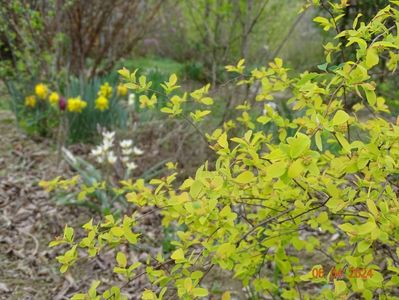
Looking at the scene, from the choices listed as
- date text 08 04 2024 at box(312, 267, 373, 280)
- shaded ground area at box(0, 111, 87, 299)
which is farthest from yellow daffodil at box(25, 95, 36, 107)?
date text 08 04 2024 at box(312, 267, 373, 280)

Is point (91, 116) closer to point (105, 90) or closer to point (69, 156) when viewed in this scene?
point (105, 90)

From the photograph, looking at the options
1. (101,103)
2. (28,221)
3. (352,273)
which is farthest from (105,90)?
(352,273)

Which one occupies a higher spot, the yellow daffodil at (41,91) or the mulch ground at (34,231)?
the yellow daffodil at (41,91)

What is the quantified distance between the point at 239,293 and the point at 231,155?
4.75 feet

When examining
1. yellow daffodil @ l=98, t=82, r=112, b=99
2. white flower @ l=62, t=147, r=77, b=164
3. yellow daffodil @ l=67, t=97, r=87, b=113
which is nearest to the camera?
white flower @ l=62, t=147, r=77, b=164

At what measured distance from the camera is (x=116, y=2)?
5.99 metres

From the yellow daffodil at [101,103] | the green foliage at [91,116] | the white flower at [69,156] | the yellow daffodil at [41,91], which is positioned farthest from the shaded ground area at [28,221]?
the yellow daffodil at [101,103]

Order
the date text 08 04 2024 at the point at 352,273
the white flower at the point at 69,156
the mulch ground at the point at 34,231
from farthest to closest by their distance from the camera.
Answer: the white flower at the point at 69,156 < the mulch ground at the point at 34,231 < the date text 08 04 2024 at the point at 352,273

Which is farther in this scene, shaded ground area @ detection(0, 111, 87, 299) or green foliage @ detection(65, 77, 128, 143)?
green foliage @ detection(65, 77, 128, 143)

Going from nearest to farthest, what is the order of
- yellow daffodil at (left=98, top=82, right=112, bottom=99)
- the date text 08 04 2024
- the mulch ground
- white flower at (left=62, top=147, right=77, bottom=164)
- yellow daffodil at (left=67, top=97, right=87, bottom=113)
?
1. the date text 08 04 2024
2. the mulch ground
3. white flower at (left=62, top=147, right=77, bottom=164)
4. yellow daffodil at (left=67, top=97, right=87, bottom=113)
5. yellow daffodil at (left=98, top=82, right=112, bottom=99)

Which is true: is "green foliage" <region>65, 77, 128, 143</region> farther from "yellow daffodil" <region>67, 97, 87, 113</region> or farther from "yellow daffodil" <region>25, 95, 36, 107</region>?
"yellow daffodil" <region>25, 95, 36, 107</region>

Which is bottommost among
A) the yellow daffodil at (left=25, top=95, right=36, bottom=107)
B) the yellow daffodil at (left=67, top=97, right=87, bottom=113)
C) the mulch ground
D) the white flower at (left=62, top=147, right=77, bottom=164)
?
the mulch ground

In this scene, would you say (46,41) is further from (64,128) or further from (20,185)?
(20,185)

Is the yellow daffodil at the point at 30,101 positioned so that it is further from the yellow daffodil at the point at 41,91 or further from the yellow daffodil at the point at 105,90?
the yellow daffodil at the point at 105,90
